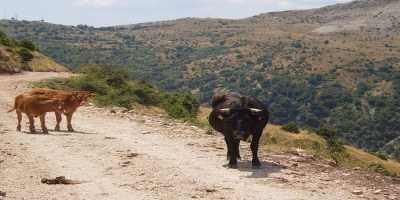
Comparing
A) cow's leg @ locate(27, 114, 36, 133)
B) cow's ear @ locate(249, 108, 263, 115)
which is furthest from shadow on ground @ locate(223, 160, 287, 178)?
cow's leg @ locate(27, 114, 36, 133)

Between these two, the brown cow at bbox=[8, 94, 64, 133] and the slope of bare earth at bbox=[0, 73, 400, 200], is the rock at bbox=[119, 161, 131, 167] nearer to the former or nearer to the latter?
the slope of bare earth at bbox=[0, 73, 400, 200]

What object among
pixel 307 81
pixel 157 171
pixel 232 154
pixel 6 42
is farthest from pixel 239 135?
pixel 307 81

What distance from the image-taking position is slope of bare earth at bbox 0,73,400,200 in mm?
10422

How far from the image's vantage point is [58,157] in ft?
44.1

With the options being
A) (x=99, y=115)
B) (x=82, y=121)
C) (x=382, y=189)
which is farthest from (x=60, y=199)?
(x=99, y=115)

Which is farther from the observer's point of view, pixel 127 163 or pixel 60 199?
pixel 127 163

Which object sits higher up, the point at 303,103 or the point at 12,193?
the point at 12,193

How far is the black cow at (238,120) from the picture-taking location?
12387mm

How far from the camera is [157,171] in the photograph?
12.0 m

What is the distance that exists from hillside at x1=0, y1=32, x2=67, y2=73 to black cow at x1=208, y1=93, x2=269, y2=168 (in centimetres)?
2935

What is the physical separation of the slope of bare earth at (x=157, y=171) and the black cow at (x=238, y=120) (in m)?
0.48

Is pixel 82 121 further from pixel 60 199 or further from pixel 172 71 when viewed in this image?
pixel 172 71

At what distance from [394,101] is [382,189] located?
13558cm

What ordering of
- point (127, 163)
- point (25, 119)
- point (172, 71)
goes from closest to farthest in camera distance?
point (127, 163), point (25, 119), point (172, 71)
